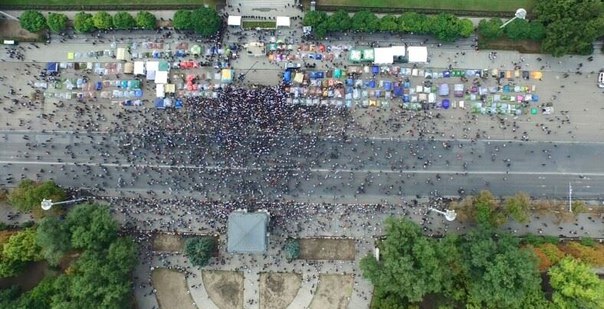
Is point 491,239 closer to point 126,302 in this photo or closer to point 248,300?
point 248,300

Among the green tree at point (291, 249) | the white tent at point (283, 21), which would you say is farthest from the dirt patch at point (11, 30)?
the green tree at point (291, 249)

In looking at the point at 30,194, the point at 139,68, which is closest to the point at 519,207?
the point at 139,68

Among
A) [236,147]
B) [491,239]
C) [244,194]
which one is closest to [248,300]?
[244,194]

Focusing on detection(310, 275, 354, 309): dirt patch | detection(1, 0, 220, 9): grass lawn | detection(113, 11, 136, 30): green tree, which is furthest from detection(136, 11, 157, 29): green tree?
detection(310, 275, 354, 309): dirt patch

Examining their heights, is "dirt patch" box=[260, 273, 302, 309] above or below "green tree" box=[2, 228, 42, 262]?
below

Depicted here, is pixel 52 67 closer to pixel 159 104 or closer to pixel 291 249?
pixel 159 104

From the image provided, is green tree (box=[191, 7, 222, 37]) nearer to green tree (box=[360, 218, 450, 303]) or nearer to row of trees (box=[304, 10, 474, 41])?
row of trees (box=[304, 10, 474, 41])
